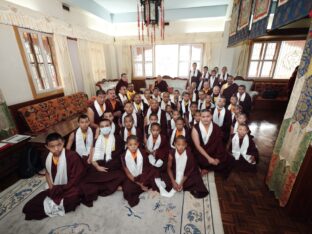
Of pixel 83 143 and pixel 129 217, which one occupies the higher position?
pixel 83 143

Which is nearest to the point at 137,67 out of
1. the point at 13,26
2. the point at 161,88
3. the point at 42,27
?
the point at 161,88

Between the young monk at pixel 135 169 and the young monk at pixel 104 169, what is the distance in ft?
0.41

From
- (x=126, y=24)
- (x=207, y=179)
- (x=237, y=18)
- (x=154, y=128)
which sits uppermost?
(x=126, y=24)

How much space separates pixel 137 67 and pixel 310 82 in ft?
25.9

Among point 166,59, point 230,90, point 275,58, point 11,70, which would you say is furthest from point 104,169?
point 275,58

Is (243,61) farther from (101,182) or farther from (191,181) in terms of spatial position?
(101,182)

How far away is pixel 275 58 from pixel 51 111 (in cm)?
863

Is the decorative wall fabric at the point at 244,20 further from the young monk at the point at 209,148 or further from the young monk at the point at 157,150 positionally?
the young monk at the point at 157,150

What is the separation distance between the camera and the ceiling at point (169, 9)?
20.4 feet

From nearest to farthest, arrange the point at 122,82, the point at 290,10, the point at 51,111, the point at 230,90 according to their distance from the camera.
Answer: the point at 290,10 → the point at 51,111 → the point at 230,90 → the point at 122,82

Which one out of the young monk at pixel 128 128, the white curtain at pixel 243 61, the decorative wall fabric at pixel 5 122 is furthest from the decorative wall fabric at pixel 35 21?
the white curtain at pixel 243 61

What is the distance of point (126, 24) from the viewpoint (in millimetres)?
7887

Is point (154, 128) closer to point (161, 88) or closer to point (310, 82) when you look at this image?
point (310, 82)

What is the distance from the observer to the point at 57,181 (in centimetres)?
208
